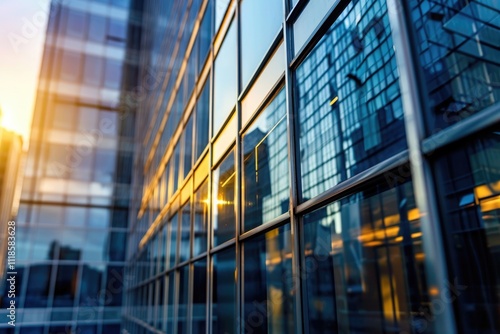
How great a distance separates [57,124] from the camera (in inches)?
867

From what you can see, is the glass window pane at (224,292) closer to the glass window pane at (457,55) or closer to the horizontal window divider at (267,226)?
the horizontal window divider at (267,226)

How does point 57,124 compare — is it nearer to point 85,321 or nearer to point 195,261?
point 85,321

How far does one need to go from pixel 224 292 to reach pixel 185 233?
10.7 feet

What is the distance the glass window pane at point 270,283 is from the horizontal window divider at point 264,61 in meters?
2.17

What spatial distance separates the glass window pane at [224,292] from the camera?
5.73 m

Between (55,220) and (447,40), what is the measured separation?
2171 centimetres

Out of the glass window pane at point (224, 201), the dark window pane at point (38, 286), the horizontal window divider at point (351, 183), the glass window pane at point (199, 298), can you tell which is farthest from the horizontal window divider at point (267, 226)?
the dark window pane at point (38, 286)

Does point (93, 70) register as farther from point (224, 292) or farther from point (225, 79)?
point (224, 292)

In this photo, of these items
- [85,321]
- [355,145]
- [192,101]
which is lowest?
[85,321]

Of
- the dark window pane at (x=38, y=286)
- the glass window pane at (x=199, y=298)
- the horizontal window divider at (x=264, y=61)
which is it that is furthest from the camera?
the dark window pane at (x=38, y=286)

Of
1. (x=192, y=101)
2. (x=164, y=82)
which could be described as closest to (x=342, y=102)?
(x=192, y=101)

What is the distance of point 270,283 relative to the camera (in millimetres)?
4688

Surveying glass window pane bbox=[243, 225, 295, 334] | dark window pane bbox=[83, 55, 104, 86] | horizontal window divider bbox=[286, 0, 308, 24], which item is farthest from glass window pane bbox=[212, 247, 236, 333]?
dark window pane bbox=[83, 55, 104, 86]

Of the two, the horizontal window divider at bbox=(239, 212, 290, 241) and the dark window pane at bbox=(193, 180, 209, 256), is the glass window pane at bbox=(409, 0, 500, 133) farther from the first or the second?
the dark window pane at bbox=(193, 180, 209, 256)
